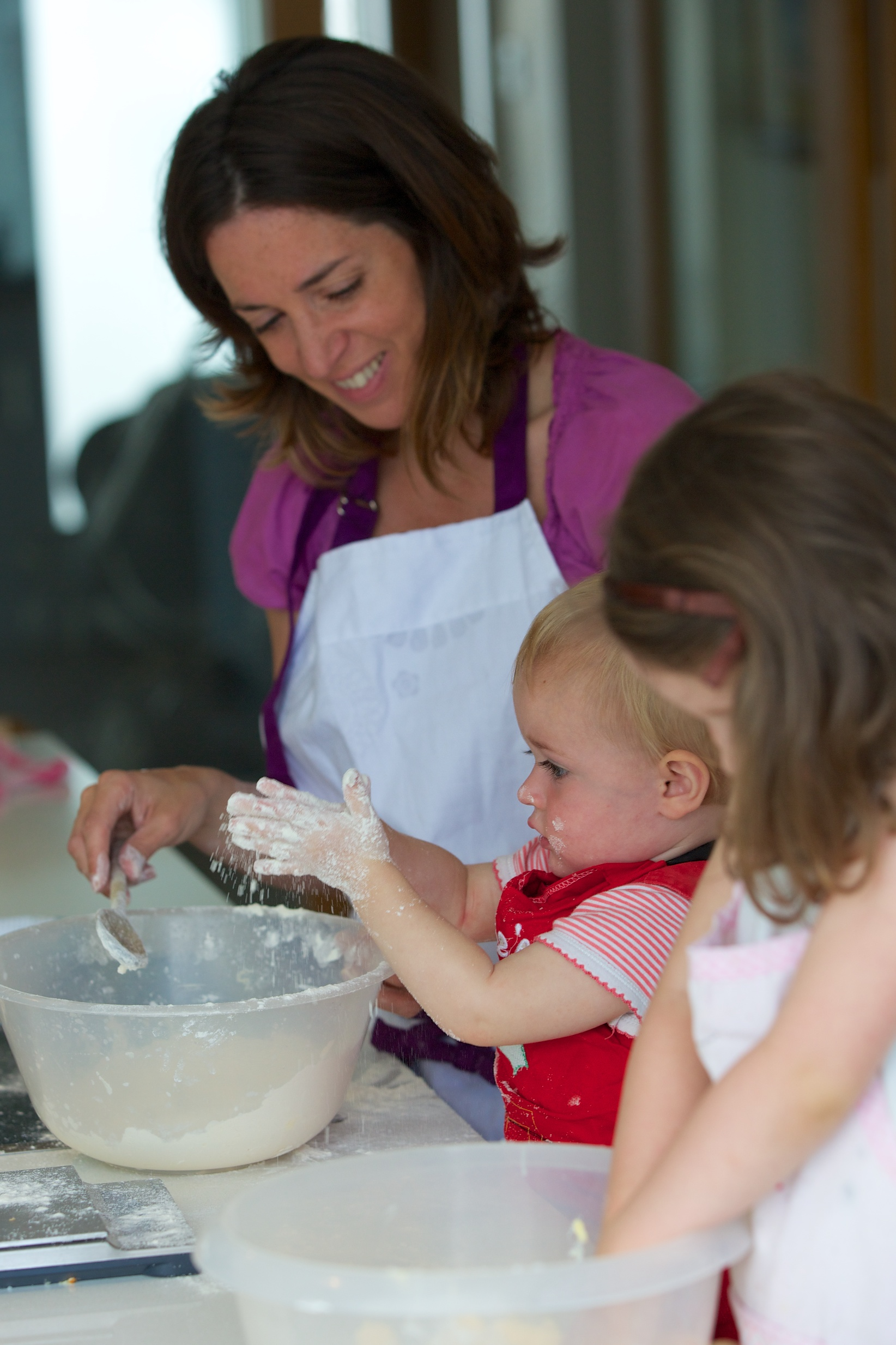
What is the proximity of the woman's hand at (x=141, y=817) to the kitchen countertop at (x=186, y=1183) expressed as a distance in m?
0.23

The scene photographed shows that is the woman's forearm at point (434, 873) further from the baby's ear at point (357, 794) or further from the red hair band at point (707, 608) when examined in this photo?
the red hair band at point (707, 608)

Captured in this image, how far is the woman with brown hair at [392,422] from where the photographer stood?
1.41 metres

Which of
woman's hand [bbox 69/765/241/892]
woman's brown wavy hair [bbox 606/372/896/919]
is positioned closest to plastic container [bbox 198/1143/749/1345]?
woman's brown wavy hair [bbox 606/372/896/919]

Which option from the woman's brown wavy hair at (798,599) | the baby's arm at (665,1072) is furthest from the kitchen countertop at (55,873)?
the woman's brown wavy hair at (798,599)

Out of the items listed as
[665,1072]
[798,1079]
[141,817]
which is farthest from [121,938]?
[798,1079]

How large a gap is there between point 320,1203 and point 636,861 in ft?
1.53

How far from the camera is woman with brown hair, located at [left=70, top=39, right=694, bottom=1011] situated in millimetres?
1409

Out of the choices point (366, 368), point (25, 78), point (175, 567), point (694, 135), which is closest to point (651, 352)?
point (694, 135)

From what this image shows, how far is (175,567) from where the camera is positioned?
458cm

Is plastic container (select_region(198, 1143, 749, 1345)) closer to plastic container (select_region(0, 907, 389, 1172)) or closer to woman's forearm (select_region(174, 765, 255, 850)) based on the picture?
plastic container (select_region(0, 907, 389, 1172))

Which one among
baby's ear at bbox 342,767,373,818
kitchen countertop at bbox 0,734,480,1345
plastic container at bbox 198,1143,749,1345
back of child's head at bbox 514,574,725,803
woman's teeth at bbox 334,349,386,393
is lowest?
kitchen countertop at bbox 0,734,480,1345

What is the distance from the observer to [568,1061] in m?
1.05

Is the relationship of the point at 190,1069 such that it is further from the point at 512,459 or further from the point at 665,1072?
the point at 512,459

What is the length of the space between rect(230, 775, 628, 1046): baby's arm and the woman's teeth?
0.67 meters
